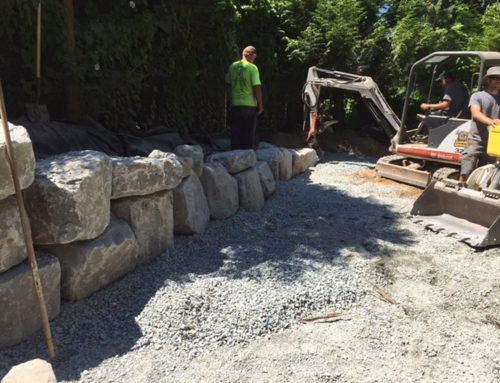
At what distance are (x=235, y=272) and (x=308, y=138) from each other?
20.0 feet

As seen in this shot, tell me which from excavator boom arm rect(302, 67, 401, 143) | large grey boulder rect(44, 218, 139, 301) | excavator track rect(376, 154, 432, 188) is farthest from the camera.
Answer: excavator boom arm rect(302, 67, 401, 143)

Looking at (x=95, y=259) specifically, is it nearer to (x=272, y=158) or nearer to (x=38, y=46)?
(x=38, y=46)

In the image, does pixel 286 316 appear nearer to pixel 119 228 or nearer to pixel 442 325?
pixel 442 325

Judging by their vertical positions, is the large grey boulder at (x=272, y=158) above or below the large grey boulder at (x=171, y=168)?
below

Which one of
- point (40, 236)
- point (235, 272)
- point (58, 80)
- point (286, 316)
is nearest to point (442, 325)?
point (286, 316)

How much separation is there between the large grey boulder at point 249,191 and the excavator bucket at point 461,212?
172 cm

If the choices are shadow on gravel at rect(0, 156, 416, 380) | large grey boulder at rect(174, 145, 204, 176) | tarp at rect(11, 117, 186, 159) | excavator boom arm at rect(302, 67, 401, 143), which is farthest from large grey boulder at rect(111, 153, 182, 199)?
excavator boom arm at rect(302, 67, 401, 143)

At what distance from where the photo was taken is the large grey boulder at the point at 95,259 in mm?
2953

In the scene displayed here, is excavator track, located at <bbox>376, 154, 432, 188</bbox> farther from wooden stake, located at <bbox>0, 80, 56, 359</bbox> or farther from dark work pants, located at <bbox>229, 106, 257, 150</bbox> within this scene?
wooden stake, located at <bbox>0, 80, 56, 359</bbox>

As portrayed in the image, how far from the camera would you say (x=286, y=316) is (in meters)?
3.03

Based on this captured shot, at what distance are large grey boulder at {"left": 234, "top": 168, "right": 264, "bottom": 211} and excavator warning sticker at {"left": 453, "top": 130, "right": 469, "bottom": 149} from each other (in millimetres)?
2914

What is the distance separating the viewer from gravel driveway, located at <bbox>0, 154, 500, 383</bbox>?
253 cm

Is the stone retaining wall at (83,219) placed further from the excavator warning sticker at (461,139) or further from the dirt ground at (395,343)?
the excavator warning sticker at (461,139)

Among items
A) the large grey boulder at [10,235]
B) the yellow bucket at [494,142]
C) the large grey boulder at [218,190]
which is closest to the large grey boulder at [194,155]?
the large grey boulder at [218,190]
